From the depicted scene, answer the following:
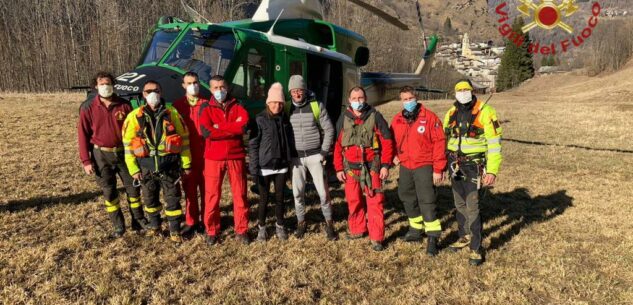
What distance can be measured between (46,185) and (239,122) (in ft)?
16.4

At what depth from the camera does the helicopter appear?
20.6 ft

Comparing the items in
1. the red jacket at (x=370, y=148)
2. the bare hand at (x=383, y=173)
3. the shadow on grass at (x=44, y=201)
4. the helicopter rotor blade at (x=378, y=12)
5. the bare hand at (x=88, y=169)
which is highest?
the helicopter rotor blade at (x=378, y=12)

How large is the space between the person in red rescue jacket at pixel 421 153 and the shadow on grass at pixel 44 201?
5282 mm

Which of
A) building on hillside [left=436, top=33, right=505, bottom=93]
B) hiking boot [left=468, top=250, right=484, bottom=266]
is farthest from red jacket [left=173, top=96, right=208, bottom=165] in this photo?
building on hillside [left=436, top=33, right=505, bottom=93]

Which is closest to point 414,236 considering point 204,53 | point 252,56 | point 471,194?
point 471,194

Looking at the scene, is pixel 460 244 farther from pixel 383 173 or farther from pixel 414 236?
pixel 383 173

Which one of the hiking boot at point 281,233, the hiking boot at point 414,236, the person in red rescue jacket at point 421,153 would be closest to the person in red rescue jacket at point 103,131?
the hiking boot at point 281,233

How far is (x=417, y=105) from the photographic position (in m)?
4.58

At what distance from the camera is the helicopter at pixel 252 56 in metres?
6.27

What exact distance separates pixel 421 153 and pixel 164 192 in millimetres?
3097

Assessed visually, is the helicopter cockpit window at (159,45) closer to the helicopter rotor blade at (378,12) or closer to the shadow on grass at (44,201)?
the shadow on grass at (44,201)

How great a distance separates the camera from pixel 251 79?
6.79m

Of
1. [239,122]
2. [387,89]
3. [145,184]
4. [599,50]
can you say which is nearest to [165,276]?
[145,184]

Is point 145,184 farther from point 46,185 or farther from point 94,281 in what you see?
point 46,185
